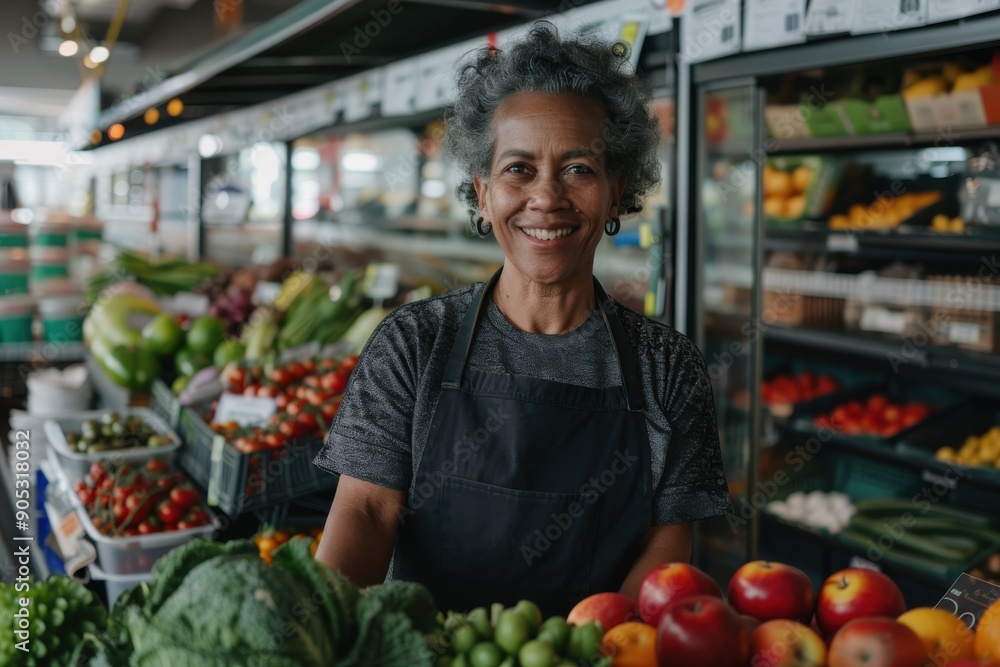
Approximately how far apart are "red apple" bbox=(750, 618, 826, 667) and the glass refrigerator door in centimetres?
225

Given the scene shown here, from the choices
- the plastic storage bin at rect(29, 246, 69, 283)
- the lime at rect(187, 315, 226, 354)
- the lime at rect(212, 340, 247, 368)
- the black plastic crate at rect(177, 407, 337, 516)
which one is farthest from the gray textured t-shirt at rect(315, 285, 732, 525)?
the plastic storage bin at rect(29, 246, 69, 283)

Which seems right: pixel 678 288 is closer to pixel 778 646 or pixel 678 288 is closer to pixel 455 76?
pixel 455 76

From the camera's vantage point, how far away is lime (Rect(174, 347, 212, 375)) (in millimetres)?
3783

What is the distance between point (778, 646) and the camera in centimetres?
103

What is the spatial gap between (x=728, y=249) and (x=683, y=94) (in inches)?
22.8

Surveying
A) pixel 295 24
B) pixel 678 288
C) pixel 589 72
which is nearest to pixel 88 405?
pixel 295 24

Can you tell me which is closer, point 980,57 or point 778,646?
point 778,646

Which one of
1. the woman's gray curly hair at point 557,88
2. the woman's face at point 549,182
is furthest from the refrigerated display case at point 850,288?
the woman's face at point 549,182

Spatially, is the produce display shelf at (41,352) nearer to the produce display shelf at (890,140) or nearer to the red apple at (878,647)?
the produce display shelf at (890,140)

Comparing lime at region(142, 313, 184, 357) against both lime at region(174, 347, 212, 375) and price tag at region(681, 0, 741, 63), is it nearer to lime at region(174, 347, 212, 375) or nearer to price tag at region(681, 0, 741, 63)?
lime at region(174, 347, 212, 375)

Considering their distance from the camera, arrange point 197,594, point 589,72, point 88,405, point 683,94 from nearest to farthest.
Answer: point 197,594, point 589,72, point 683,94, point 88,405

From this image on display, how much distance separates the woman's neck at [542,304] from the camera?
1.75m

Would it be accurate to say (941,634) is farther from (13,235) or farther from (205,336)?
(13,235)

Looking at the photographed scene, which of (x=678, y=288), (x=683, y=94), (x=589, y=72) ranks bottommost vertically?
(x=678, y=288)
